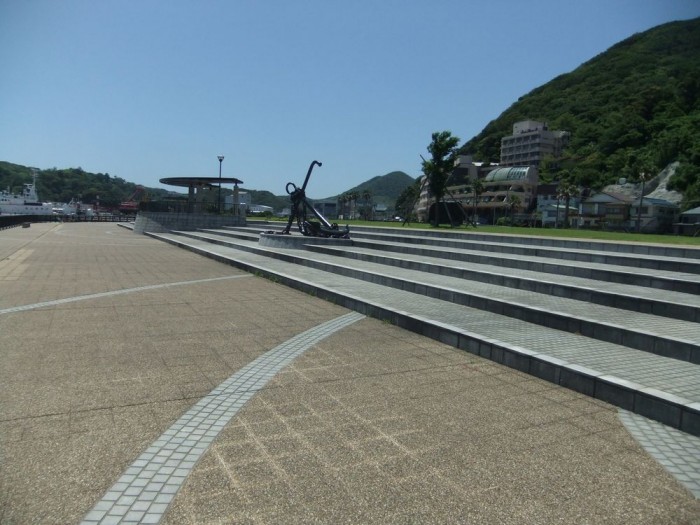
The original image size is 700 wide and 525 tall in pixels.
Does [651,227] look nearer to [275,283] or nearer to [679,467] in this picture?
[275,283]

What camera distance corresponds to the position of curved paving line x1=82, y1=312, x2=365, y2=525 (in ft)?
9.29

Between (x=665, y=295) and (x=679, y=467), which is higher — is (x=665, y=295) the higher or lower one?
the higher one

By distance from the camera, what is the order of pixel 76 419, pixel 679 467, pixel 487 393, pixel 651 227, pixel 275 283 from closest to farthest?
pixel 679 467, pixel 76 419, pixel 487 393, pixel 275 283, pixel 651 227

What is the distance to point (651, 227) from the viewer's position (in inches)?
2194

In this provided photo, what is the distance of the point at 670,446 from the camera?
12.5 feet

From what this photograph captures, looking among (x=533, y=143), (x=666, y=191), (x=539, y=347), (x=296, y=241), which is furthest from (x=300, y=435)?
(x=533, y=143)

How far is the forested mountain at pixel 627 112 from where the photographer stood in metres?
88.1

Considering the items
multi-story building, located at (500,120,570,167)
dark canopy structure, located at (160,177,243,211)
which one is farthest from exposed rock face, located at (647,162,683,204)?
dark canopy structure, located at (160,177,243,211)

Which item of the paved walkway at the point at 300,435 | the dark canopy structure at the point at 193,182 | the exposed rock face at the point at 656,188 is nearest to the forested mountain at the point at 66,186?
the dark canopy structure at the point at 193,182

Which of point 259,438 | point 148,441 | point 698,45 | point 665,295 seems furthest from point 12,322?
point 698,45

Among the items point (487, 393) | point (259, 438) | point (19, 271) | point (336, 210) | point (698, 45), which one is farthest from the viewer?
point (698, 45)

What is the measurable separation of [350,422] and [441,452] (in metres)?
0.83

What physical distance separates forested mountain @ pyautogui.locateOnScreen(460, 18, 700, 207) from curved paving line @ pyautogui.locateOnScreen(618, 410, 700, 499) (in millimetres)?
77982

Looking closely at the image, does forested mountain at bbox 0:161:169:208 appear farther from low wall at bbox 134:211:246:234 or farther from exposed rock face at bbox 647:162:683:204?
exposed rock face at bbox 647:162:683:204
